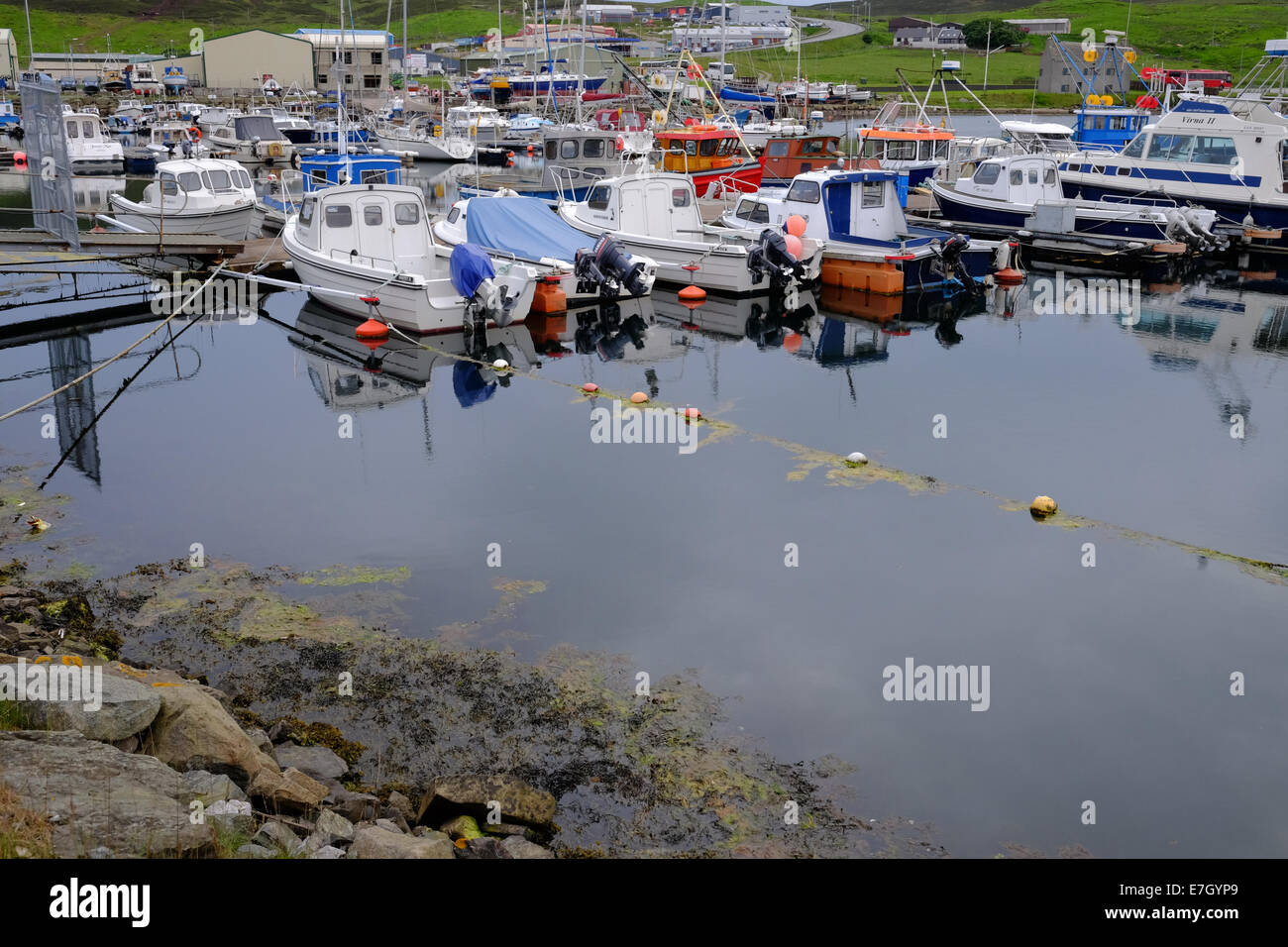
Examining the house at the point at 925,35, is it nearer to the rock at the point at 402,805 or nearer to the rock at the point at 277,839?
the rock at the point at 402,805

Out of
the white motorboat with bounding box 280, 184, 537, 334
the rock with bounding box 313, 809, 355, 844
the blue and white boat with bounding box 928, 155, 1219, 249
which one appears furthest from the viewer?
the blue and white boat with bounding box 928, 155, 1219, 249

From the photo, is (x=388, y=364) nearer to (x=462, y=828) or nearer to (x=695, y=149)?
(x=462, y=828)

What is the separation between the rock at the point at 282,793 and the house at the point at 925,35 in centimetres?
10042

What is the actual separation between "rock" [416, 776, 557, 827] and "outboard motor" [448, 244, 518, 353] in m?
13.9

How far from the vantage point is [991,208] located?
31.5m

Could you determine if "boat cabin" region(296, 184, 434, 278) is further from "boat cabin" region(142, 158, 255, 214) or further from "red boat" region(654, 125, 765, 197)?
"red boat" region(654, 125, 765, 197)

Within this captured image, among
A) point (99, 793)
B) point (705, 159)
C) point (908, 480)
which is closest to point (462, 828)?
point (99, 793)

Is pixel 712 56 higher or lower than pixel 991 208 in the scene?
higher

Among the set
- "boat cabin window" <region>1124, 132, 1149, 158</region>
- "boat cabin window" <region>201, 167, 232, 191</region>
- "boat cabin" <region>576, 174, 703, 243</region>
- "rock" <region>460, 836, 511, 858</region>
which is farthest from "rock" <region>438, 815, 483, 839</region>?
"boat cabin window" <region>1124, 132, 1149, 158</region>

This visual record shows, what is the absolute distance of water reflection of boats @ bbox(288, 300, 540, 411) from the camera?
18.3 metres
